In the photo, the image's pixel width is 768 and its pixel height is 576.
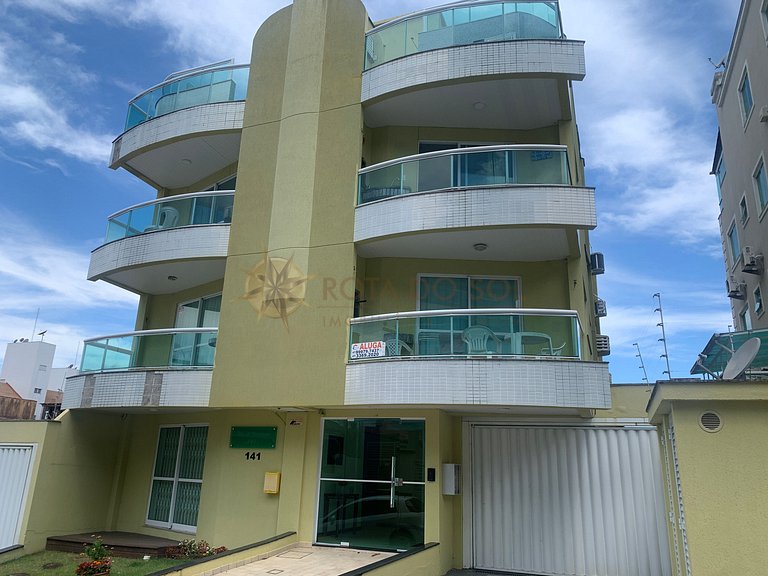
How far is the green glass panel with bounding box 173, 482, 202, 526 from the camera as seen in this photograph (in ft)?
43.2

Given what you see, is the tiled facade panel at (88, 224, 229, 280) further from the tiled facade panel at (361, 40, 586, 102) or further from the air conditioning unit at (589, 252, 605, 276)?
the air conditioning unit at (589, 252, 605, 276)

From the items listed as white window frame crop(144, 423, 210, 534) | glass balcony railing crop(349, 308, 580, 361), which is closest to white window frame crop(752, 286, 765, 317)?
glass balcony railing crop(349, 308, 580, 361)

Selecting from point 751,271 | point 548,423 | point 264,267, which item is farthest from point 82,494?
point 751,271

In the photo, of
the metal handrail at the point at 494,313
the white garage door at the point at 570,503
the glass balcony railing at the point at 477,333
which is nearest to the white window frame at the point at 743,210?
the white garage door at the point at 570,503

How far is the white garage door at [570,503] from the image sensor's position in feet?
36.3

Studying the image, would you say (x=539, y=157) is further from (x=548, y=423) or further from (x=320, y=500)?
(x=320, y=500)

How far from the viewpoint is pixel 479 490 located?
11859 millimetres

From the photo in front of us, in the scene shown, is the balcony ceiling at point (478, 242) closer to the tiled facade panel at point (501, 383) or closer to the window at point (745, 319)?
the tiled facade panel at point (501, 383)

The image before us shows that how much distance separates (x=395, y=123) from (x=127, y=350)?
26.8 ft

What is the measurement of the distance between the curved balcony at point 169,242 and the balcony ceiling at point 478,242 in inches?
144

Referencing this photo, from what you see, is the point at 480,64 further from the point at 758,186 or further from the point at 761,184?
the point at 758,186

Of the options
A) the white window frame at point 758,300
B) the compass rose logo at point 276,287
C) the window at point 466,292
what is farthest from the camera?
the white window frame at point 758,300

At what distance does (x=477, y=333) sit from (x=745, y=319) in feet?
51.0

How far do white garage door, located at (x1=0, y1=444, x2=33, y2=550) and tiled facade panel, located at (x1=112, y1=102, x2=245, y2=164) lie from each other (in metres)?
7.92
